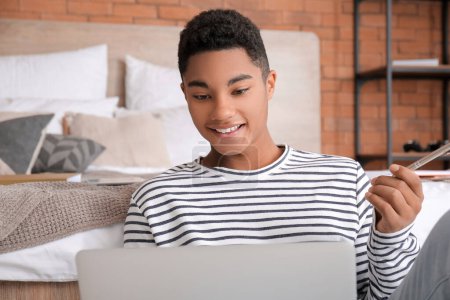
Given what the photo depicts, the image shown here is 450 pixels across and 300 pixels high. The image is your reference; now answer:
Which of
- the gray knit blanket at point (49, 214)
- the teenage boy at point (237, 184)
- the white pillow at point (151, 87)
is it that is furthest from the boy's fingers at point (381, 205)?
the white pillow at point (151, 87)

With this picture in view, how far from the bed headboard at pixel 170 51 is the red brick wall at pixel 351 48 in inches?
6.1

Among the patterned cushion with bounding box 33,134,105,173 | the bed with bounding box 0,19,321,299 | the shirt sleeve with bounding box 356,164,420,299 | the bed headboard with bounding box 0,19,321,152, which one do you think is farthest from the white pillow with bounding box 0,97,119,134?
the shirt sleeve with bounding box 356,164,420,299

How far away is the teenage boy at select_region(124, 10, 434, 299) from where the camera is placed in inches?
37.9

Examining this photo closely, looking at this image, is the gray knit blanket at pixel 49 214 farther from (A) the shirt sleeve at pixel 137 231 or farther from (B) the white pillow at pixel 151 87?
(B) the white pillow at pixel 151 87

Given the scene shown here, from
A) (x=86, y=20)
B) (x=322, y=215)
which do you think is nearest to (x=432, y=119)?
(x=86, y=20)

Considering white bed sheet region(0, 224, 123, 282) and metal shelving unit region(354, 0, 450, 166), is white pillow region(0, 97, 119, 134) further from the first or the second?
metal shelving unit region(354, 0, 450, 166)

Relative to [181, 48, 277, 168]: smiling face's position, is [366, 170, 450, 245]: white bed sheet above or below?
below

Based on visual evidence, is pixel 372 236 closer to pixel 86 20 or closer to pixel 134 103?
pixel 134 103

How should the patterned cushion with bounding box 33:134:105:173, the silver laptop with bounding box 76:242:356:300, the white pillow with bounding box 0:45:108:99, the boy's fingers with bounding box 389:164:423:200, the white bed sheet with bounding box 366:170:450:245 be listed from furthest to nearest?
the white pillow with bounding box 0:45:108:99 < the patterned cushion with bounding box 33:134:105:173 < the white bed sheet with bounding box 366:170:450:245 < the boy's fingers with bounding box 389:164:423:200 < the silver laptop with bounding box 76:242:356:300

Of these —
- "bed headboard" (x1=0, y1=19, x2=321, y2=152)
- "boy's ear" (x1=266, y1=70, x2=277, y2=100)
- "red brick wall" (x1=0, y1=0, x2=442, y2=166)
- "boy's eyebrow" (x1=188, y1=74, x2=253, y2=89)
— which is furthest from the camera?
"red brick wall" (x1=0, y1=0, x2=442, y2=166)

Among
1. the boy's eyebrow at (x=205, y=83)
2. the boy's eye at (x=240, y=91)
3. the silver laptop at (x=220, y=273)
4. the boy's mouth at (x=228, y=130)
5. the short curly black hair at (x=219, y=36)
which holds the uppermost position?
Answer: the short curly black hair at (x=219, y=36)

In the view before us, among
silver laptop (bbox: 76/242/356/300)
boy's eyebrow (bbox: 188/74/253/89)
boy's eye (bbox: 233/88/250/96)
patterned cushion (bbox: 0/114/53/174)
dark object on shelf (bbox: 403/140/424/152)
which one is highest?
boy's eyebrow (bbox: 188/74/253/89)

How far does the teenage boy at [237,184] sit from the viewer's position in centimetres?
96

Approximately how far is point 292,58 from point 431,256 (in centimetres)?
272
